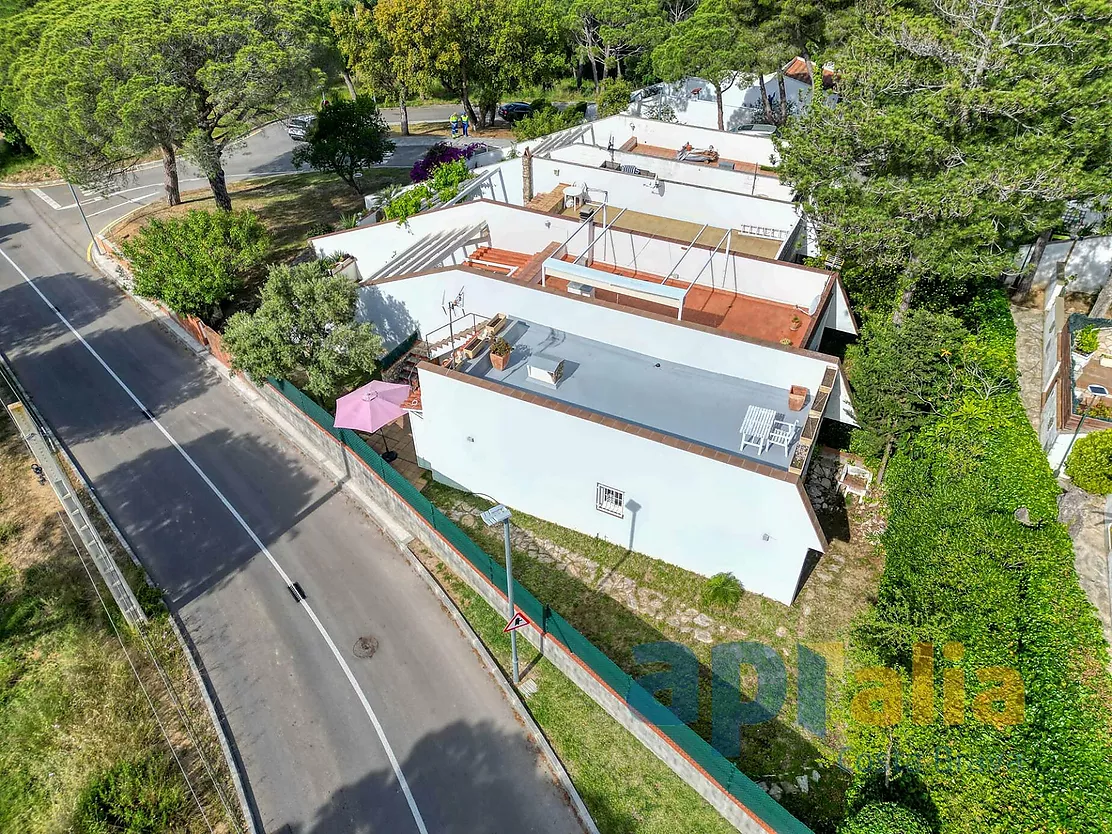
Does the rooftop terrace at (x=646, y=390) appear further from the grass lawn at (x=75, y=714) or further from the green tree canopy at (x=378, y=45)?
the green tree canopy at (x=378, y=45)

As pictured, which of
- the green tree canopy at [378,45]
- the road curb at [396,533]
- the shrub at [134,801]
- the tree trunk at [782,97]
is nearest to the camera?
the shrub at [134,801]

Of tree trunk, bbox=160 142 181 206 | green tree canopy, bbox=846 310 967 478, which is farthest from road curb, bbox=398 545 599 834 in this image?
tree trunk, bbox=160 142 181 206

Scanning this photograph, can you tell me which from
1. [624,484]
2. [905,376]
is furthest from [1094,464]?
[624,484]

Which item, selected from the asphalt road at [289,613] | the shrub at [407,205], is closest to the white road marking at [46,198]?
the asphalt road at [289,613]

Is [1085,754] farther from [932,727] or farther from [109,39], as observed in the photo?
[109,39]

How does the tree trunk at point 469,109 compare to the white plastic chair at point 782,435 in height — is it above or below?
above

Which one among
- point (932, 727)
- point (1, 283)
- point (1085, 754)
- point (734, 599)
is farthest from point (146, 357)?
point (1085, 754)
